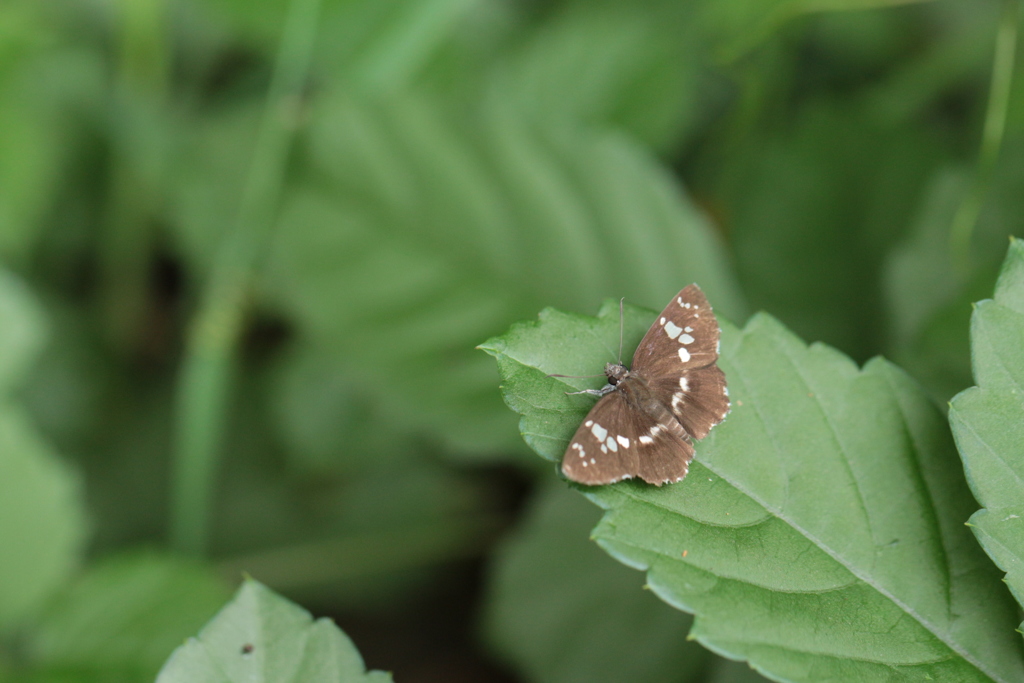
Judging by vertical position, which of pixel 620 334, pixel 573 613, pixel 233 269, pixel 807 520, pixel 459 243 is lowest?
pixel 573 613

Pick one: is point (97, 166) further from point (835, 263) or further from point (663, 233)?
point (835, 263)

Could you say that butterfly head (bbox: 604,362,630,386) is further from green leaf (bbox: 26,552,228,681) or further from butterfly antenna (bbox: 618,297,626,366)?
green leaf (bbox: 26,552,228,681)

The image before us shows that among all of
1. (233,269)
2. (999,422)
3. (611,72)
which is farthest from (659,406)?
(611,72)

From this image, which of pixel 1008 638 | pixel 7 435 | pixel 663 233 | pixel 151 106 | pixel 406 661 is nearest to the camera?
pixel 1008 638

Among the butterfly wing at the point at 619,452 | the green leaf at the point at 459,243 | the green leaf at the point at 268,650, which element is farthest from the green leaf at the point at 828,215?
the green leaf at the point at 268,650

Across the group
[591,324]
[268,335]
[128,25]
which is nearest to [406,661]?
[268,335]

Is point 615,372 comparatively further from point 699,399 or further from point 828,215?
point 828,215
